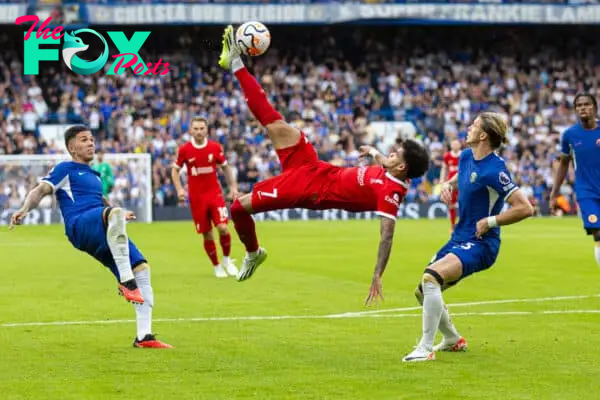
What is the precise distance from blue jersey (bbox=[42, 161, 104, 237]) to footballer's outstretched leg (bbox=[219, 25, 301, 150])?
179cm

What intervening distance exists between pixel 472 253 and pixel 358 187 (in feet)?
4.93

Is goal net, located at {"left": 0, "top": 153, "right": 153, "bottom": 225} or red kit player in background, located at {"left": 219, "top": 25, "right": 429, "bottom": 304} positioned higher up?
red kit player in background, located at {"left": 219, "top": 25, "right": 429, "bottom": 304}

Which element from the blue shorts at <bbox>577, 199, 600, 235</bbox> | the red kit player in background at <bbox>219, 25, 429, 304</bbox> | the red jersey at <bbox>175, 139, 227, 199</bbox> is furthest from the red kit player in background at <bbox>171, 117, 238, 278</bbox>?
the red kit player in background at <bbox>219, 25, 429, 304</bbox>

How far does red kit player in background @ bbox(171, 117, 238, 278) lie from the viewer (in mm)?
19484

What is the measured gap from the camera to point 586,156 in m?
15.3

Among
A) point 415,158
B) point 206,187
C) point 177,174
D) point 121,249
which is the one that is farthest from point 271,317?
point 177,174

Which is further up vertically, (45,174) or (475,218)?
(475,218)

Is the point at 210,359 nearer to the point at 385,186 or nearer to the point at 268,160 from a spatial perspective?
the point at 385,186

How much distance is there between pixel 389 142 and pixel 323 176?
110ft

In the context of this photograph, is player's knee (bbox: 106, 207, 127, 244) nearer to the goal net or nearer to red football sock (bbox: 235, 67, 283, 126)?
red football sock (bbox: 235, 67, 283, 126)

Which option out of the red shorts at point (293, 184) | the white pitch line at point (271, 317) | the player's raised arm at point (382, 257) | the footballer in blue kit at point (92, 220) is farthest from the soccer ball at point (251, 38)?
the white pitch line at point (271, 317)

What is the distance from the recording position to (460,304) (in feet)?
48.3

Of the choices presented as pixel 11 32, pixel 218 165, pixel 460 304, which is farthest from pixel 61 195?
pixel 11 32

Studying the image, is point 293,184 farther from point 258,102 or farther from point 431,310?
point 431,310
